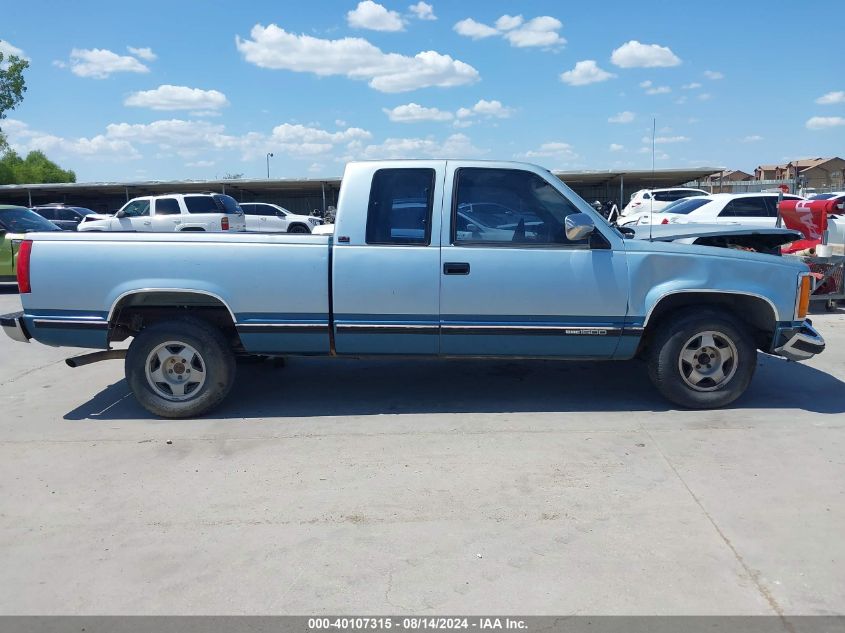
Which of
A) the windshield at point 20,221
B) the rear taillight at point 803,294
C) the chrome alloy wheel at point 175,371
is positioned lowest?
the chrome alloy wheel at point 175,371

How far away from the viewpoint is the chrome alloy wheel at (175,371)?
550cm

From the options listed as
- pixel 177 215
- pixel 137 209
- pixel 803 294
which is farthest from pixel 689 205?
pixel 137 209

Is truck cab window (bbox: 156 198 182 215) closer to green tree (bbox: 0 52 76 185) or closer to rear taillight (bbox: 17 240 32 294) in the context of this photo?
rear taillight (bbox: 17 240 32 294)

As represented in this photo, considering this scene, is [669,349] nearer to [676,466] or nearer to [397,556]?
[676,466]

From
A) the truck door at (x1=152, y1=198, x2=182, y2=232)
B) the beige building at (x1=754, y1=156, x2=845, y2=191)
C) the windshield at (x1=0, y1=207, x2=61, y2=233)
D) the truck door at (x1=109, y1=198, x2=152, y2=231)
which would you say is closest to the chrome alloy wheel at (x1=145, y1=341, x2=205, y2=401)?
the windshield at (x1=0, y1=207, x2=61, y2=233)

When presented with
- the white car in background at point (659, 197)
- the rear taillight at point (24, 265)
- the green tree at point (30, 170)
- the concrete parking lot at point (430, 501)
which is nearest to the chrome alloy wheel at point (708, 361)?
the concrete parking lot at point (430, 501)

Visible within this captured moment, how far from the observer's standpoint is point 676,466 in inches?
178

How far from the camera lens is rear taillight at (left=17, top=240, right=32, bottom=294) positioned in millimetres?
5297

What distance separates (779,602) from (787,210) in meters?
7.93

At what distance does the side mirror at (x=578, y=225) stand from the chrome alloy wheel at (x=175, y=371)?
2.96m

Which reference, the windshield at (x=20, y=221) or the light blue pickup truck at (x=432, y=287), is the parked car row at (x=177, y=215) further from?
the light blue pickup truck at (x=432, y=287)

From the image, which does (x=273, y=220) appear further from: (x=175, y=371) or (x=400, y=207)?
(x=400, y=207)

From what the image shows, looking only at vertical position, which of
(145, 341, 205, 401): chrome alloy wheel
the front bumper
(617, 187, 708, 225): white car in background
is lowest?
(145, 341, 205, 401): chrome alloy wheel

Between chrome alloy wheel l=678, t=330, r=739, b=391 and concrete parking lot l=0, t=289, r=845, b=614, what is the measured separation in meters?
0.25
